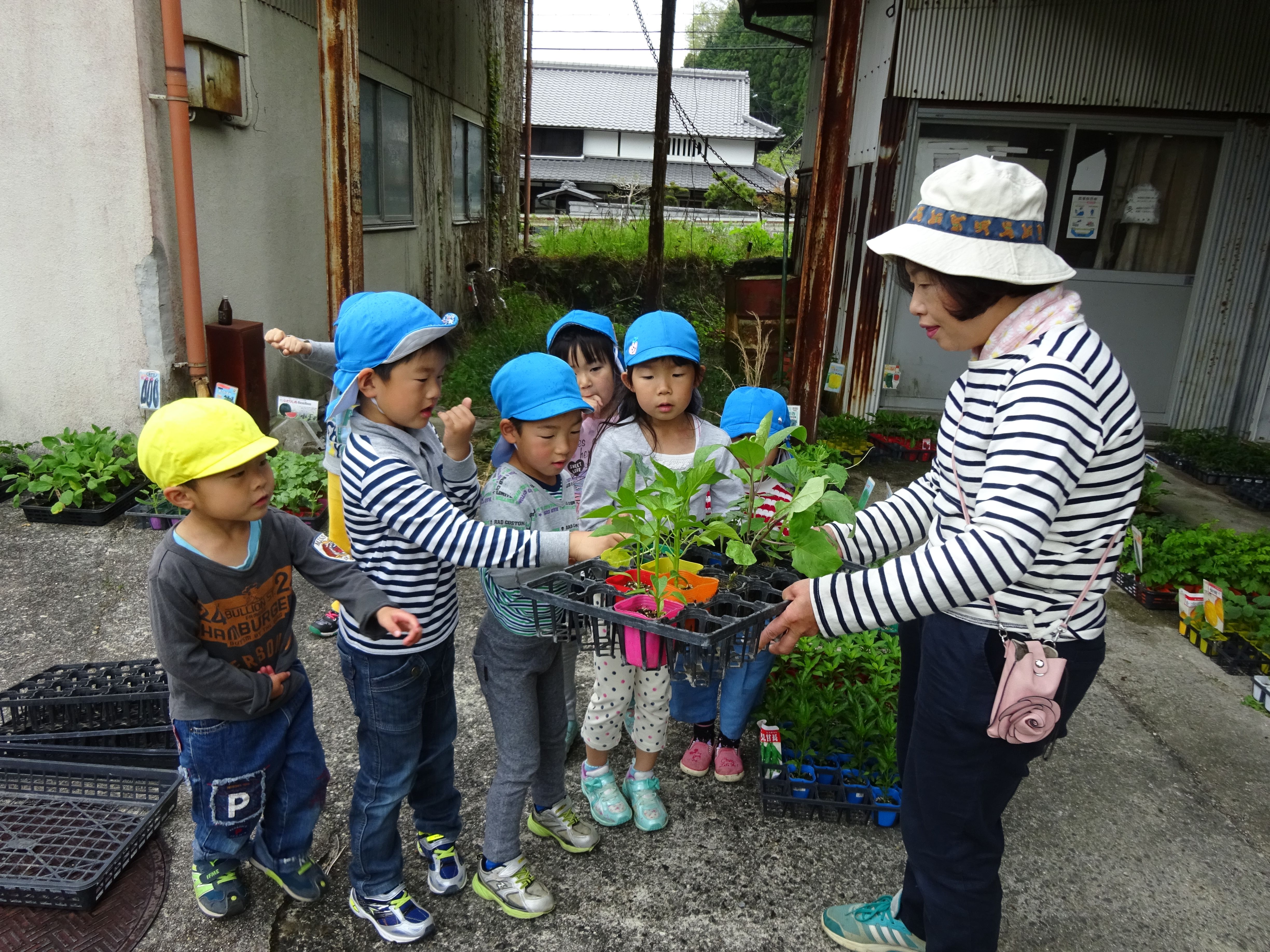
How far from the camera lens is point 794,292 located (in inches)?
320

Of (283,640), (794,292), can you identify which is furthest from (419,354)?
(794,292)

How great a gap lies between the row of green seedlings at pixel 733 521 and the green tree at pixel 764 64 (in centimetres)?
4096

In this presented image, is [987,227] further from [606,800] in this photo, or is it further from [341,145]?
[341,145]

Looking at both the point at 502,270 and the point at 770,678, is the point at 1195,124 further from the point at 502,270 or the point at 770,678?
the point at 502,270

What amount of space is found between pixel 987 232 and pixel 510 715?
5.26 feet

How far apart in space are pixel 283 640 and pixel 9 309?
13.7ft

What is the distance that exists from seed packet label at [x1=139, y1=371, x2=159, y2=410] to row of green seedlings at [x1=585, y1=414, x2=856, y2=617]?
3.70 meters

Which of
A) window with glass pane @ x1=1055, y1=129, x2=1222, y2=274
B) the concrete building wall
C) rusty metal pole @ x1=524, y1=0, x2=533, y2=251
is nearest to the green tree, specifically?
rusty metal pole @ x1=524, y1=0, x2=533, y2=251

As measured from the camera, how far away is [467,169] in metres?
11.9

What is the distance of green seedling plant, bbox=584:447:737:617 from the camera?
1.96 meters

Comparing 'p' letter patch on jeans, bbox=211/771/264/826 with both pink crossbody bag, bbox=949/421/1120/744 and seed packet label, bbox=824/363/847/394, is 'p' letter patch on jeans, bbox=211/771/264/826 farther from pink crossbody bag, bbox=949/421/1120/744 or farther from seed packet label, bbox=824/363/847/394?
seed packet label, bbox=824/363/847/394

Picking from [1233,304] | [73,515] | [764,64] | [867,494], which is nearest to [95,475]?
[73,515]

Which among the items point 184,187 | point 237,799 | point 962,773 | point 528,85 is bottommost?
point 237,799

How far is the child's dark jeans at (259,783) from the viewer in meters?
2.05
